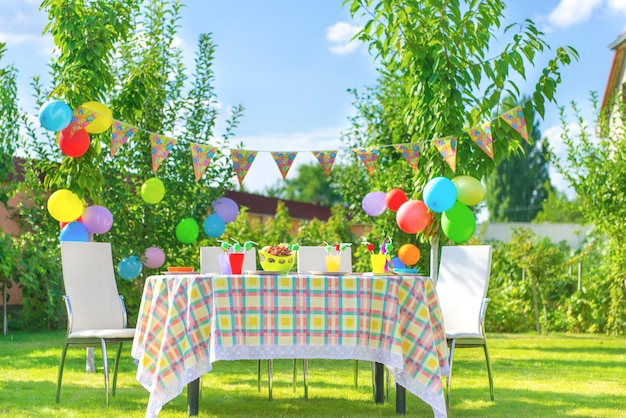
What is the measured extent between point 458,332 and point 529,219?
3053 cm

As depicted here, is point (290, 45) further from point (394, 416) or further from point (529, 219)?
point (529, 219)

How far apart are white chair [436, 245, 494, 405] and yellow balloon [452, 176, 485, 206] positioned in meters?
1.15

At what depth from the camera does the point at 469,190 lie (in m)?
6.29

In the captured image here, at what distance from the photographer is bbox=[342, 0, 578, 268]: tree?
676 cm

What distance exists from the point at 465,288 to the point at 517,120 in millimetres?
2029

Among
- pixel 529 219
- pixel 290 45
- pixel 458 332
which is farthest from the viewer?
pixel 529 219

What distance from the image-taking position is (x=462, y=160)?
695 cm

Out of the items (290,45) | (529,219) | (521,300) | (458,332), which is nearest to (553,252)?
(521,300)

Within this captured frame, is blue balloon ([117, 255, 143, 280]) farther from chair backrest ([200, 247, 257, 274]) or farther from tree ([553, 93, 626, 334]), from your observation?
tree ([553, 93, 626, 334])

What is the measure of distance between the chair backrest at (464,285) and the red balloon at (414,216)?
4.65 ft

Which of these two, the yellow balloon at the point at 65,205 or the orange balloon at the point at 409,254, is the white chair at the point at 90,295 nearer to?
the yellow balloon at the point at 65,205

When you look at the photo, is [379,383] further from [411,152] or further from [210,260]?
[411,152]

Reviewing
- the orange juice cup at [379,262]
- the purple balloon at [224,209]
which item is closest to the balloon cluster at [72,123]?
the purple balloon at [224,209]

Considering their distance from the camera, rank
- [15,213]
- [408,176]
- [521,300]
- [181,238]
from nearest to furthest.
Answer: [181,238]
[408,176]
[15,213]
[521,300]
